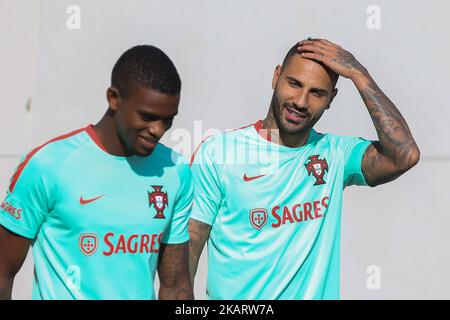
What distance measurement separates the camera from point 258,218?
4.62 m

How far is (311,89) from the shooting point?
4.61m

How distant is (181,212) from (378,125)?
1342 mm

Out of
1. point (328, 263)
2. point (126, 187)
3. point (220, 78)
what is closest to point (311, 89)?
point (328, 263)

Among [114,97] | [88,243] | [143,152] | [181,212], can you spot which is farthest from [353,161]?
[88,243]

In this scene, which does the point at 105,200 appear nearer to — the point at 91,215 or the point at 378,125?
the point at 91,215

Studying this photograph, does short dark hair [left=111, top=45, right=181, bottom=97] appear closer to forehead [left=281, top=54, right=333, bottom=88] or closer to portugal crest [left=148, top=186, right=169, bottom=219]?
portugal crest [left=148, top=186, right=169, bottom=219]

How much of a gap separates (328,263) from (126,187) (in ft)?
4.23

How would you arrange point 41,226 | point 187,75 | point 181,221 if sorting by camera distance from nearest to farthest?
point 41,226
point 181,221
point 187,75

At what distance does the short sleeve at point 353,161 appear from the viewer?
15.8ft

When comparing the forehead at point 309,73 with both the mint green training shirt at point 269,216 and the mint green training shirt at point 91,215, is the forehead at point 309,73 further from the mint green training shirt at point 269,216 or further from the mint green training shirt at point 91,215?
the mint green training shirt at point 91,215

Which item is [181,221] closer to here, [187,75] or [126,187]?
[126,187]

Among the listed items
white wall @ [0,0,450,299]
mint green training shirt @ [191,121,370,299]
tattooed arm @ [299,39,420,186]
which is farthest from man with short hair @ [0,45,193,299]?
white wall @ [0,0,450,299]

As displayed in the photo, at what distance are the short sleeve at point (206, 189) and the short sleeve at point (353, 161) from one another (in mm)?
752
